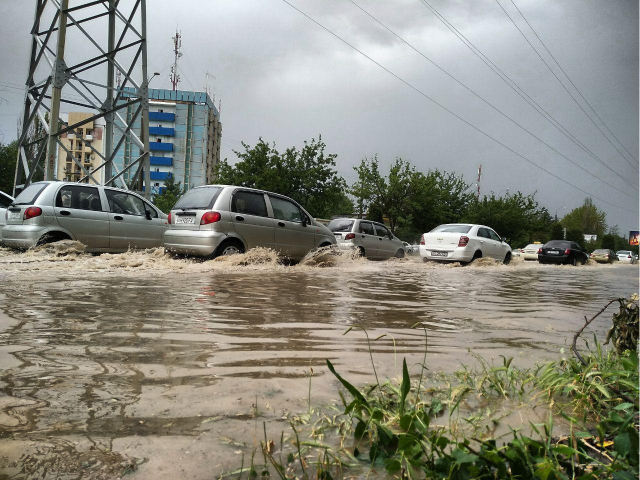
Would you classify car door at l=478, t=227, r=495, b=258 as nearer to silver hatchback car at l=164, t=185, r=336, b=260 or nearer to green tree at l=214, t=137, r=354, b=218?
silver hatchback car at l=164, t=185, r=336, b=260

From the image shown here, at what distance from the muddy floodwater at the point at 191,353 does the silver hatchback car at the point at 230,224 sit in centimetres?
237

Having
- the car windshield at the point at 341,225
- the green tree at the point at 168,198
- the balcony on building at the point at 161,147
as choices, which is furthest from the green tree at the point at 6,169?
the balcony on building at the point at 161,147

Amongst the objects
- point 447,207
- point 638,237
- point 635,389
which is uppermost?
point 447,207

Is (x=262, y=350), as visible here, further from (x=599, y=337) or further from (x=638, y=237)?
(x=599, y=337)

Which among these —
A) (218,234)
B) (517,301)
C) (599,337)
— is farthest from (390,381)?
(218,234)

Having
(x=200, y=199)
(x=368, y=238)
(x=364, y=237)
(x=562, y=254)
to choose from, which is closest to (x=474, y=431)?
(x=200, y=199)

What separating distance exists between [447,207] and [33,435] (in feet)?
155

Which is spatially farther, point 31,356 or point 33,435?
point 31,356

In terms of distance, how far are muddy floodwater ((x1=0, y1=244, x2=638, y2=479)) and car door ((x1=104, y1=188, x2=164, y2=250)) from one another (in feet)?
11.9

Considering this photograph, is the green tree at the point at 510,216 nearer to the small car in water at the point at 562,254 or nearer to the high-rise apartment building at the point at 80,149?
the small car in water at the point at 562,254

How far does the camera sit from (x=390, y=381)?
7.77ft

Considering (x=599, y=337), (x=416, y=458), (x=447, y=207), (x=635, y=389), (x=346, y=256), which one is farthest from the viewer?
(x=447, y=207)

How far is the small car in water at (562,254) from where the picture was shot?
74.9ft

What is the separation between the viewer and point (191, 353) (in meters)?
2.85
